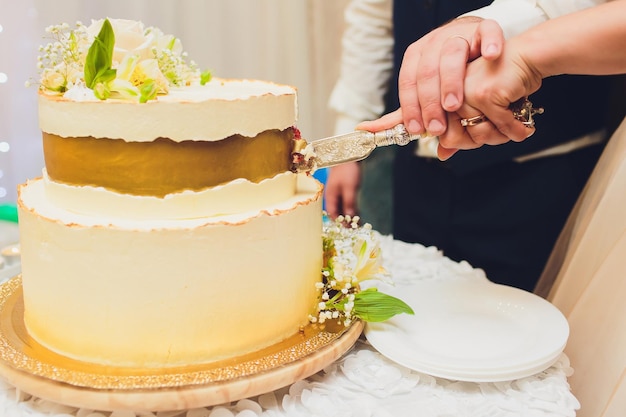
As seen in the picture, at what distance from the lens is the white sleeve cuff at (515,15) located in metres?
1.30

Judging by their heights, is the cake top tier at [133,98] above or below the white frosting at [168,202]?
above

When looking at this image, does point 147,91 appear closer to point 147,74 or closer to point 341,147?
point 147,74

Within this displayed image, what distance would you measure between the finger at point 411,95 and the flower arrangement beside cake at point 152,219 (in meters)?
0.22

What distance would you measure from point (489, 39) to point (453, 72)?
0.08 m

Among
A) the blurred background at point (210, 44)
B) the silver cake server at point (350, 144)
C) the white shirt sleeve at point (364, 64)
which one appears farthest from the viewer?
the blurred background at point (210, 44)

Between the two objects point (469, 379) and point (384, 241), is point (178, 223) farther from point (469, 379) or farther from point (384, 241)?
point (384, 241)

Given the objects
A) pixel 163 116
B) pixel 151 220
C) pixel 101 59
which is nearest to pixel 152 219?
pixel 151 220

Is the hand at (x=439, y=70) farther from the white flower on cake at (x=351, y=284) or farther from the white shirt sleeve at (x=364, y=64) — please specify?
the white shirt sleeve at (x=364, y=64)

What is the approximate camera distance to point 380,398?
1.00 metres

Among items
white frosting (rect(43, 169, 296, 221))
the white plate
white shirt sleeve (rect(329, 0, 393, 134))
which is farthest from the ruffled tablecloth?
white shirt sleeve (rect(329, 0, 393, 134))

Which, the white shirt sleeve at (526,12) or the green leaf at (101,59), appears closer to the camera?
the green leaf at (101,59)

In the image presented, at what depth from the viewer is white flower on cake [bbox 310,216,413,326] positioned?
3.64 feet

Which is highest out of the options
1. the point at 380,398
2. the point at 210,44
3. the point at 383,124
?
the point at 383,124

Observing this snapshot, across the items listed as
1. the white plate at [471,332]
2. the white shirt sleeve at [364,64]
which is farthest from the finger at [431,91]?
the white shirt sleeve at [364,64]
